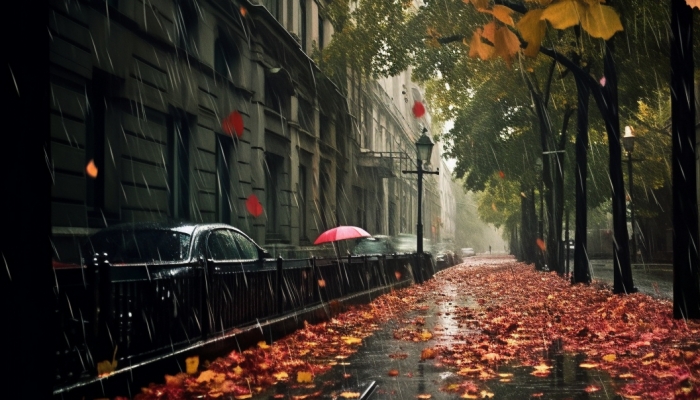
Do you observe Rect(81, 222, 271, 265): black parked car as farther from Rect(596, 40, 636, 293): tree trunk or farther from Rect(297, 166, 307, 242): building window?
Rect(297, 166, 307, 242): building window

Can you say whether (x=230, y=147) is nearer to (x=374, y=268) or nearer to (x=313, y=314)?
(x=374, y=268)

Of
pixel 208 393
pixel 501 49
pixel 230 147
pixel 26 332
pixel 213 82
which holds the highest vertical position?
pixel 213 82

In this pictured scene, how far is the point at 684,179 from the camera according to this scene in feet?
38.9

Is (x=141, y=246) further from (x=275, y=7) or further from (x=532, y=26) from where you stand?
(x=275, y=7)

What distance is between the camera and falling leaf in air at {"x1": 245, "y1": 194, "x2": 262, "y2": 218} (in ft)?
74.2

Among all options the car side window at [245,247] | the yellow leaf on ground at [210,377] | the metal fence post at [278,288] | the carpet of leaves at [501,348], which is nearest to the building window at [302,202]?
the carpet of leaves at [501,348]

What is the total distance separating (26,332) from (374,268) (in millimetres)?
15651

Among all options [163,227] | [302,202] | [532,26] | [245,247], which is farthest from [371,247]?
[532,26]

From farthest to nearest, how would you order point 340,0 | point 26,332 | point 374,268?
point 340,0, point 374,268, point 26,332

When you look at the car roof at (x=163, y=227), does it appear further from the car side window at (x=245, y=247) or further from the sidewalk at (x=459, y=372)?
the sidewalk at (x=459, y=372)

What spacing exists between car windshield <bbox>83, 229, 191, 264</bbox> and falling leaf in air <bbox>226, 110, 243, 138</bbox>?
35.6 feet

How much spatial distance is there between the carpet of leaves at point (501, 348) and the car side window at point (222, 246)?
4.69 ft

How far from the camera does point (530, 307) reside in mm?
15422

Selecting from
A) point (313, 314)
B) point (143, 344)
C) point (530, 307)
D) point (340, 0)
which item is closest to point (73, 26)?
point (313, 314)
